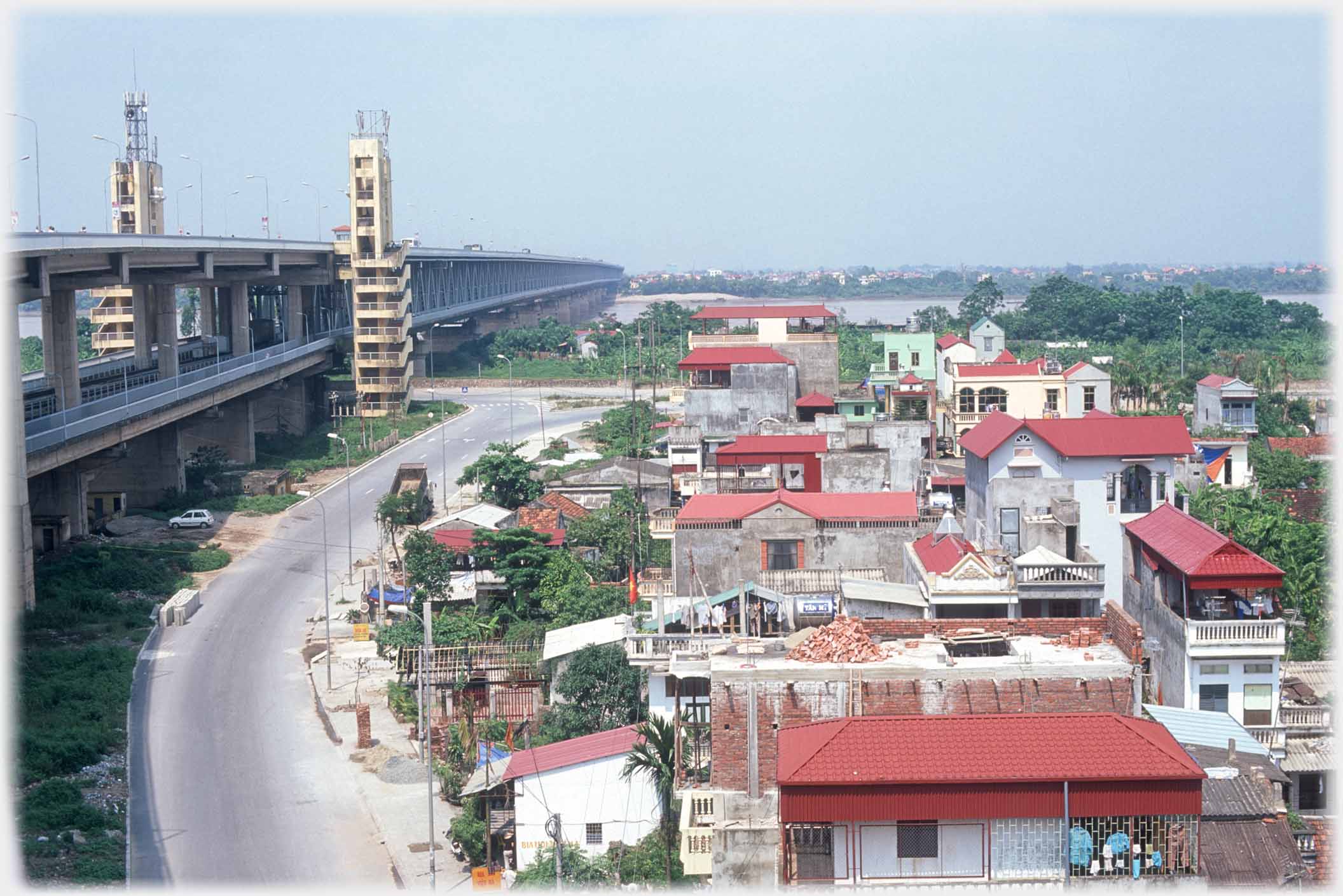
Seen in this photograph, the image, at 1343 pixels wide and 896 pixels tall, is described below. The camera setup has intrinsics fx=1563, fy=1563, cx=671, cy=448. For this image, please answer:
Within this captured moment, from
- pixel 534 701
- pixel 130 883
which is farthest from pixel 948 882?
pixel 534 701

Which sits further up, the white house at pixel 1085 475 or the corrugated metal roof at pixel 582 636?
the white house at pixel 1085 475

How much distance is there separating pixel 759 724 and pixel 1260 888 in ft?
19.7

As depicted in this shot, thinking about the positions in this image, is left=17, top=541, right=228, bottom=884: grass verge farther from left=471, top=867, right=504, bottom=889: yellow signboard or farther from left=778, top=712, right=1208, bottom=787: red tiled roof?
left=778, top=712, right=1208, bottom=787: red tiled roof

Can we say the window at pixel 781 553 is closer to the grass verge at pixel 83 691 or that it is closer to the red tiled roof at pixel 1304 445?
the grass verge at pixel 83 691

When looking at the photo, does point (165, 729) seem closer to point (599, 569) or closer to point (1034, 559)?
point (599, 569)

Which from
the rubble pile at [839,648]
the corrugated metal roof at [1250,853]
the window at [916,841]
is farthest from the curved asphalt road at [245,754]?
the corrugated metal roof at [1250,853]

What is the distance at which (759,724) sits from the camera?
19.0 meters

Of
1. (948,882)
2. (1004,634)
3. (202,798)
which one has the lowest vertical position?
(202,798)

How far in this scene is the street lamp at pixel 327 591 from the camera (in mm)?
33062

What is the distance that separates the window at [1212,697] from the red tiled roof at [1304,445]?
3176cm

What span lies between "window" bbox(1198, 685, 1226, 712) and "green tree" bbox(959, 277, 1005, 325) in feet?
334

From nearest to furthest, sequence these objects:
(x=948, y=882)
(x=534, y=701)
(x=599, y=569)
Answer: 1. (x=948, y=882)
2. (x=534, y=701)
3. (x=599, y=569)

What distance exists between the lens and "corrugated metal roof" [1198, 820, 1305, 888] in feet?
59.7

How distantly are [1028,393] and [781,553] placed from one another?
2369cm
